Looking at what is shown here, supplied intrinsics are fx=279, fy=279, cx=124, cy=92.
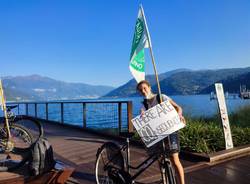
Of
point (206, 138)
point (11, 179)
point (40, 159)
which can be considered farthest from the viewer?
point (206, 138)

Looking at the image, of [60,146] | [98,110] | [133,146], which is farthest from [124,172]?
[98,110]

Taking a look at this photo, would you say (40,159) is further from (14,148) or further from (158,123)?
(158,123)

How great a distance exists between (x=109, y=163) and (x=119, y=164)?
0.16 metres

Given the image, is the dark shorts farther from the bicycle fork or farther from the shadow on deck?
the shadow on deck

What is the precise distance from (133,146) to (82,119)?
13.3 feet

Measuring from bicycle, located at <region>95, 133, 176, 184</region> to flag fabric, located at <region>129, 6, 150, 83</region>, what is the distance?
931 mm

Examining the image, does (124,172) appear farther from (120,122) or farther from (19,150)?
(120,122)

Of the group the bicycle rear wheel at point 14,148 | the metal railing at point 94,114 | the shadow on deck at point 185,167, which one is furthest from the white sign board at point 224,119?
the bicycle rear wheel at point 14,148

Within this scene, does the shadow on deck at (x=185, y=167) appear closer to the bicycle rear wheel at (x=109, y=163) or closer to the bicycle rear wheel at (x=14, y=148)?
the bicycle rear wheel at (x=109, y=163)

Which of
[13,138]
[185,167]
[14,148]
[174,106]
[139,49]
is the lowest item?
[185,167]

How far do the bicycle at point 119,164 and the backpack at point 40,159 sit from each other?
70 cm

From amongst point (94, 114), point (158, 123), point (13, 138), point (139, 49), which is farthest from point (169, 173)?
point (94, 114)

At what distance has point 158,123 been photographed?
3.57 metres

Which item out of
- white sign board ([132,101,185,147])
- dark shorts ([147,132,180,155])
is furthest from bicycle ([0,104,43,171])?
dark shorts ([147,132,180,155])
